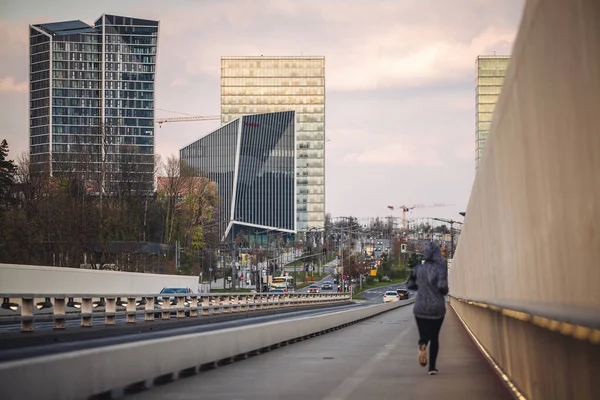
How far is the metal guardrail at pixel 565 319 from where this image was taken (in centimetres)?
672

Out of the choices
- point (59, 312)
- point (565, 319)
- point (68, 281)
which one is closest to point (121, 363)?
point (565, 319)

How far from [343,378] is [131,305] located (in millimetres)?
26379

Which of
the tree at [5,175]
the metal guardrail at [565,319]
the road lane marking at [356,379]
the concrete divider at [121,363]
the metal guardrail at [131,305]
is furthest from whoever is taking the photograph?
the tree at [5,175]

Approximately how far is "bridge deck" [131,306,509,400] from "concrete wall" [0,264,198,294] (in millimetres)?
25296

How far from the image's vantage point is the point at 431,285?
15.6m

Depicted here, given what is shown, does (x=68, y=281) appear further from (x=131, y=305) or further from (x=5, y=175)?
(x=5, y=175)

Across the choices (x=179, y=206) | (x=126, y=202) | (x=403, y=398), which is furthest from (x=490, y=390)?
(x=179, y=206)

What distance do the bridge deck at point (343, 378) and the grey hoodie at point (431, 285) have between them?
0.98 m

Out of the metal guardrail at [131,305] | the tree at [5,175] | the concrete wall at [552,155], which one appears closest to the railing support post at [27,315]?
the metal guardrail at [131,305]

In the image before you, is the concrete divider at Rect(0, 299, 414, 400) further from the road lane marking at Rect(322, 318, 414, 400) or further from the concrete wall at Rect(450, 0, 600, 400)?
the concrete wall at Rect(450, 0, 600, 400)

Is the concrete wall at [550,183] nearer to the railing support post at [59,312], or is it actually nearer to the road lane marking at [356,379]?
the road lane marking at [356,379]

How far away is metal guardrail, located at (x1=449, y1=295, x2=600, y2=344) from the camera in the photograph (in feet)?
22.0

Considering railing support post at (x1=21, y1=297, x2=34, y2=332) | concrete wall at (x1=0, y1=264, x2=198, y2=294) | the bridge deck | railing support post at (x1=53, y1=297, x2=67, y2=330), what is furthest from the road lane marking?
concrete wall at (x1=0, y1=264, x2=198, y2=294)

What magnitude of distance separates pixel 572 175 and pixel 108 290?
5634cm
